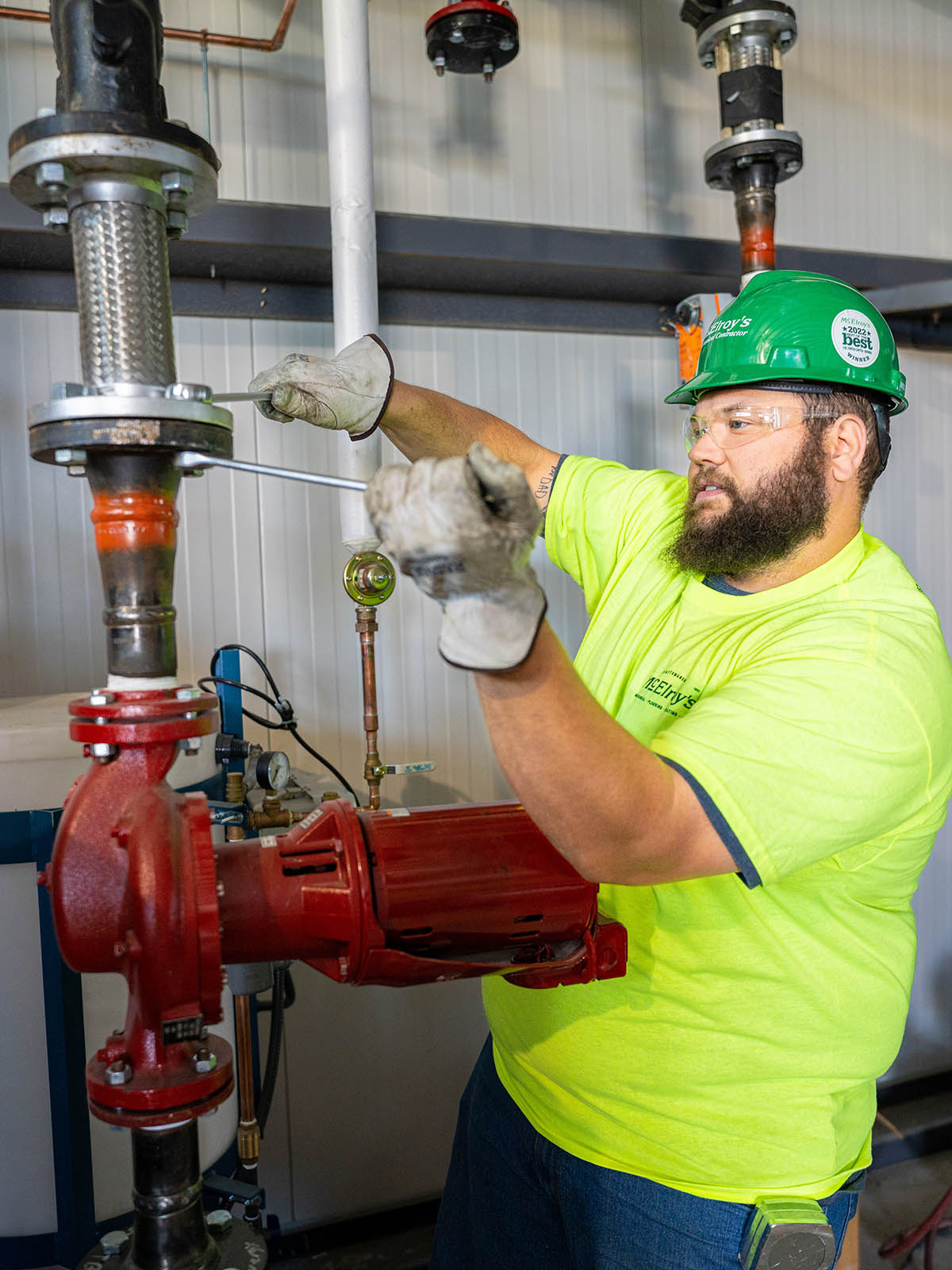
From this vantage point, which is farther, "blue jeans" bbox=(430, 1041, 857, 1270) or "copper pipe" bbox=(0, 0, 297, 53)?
"copper pipe" bbox=(0, 0, 297, 53)

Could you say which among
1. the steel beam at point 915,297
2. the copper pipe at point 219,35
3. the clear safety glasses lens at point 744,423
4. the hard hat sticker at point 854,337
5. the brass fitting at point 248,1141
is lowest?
the brass fitting at point 248,1141

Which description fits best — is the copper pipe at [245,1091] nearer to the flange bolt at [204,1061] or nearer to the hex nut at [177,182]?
the flange bolt at [204,1061]

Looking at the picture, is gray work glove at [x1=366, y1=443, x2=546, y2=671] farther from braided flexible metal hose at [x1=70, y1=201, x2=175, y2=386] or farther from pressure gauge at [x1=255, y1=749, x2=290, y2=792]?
pressure gauge at [x1=255, y1=749, x2=290, y2=792]

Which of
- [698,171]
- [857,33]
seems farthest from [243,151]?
[857,33]

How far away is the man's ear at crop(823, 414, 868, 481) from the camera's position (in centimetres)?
115

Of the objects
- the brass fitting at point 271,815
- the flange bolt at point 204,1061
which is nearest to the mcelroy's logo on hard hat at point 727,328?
the brass fitting at point 271,815

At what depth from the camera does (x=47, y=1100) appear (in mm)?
1257

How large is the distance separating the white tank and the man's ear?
0.90 metres

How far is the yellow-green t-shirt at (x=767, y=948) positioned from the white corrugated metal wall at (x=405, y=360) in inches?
34.2

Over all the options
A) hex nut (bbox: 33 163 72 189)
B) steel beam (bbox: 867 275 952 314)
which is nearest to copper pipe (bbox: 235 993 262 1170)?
hex nut (bbox: 33 163 72 189)

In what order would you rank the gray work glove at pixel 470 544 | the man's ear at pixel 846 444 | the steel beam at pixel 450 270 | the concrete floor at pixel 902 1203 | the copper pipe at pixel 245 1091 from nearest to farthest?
the gray work glove at pixel 470 544 → the man's ear at pixel 846 444 → the copper pipe at pixel 245 1091 → the steel beam at pixel 450 270 → the concrete floor at pixel 902 1203

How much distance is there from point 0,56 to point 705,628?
4.89 ft

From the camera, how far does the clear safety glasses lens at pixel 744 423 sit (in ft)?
3.80

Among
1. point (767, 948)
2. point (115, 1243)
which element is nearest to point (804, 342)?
point (767, 948)
